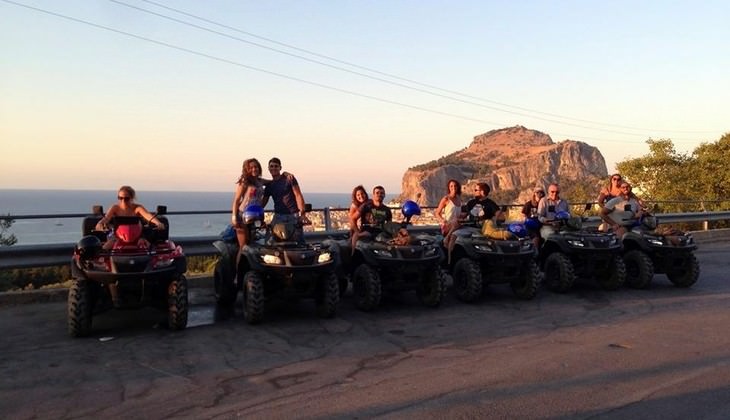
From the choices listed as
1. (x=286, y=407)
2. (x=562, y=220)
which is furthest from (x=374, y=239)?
(x=286, y=407)

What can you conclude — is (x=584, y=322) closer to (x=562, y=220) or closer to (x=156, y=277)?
(x=562, y=220)

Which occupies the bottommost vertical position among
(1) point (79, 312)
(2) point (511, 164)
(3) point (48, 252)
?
(1) point (79, 312)

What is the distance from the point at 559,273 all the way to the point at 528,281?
2.72 feet

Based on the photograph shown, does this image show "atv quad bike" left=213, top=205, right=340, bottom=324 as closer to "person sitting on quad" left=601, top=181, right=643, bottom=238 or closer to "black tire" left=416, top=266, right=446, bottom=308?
"black tire" left=416, top=266, right=446, bottom=308

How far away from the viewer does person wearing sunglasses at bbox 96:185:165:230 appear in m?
7.64

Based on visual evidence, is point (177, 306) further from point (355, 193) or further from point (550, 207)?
point (550, 207)

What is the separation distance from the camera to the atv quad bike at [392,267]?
27.2 feet

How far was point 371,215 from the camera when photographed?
9.16 metres

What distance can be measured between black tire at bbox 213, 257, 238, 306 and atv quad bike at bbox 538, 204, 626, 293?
15.8ft

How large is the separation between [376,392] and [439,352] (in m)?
1.41

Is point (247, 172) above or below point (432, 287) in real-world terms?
above

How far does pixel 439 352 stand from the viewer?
6352mm

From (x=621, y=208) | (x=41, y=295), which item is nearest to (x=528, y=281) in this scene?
(x=621, y=208)

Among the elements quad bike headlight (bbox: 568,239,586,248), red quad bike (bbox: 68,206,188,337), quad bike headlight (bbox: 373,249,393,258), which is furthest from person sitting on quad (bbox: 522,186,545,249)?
red quad bike (bbox: 68,206,188,337)
